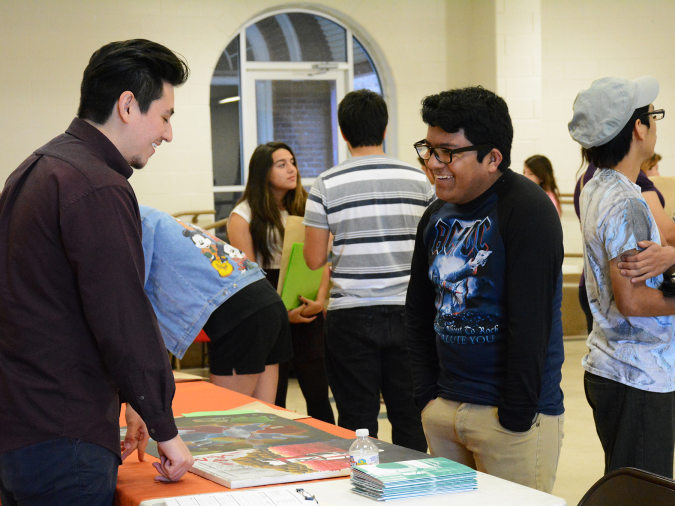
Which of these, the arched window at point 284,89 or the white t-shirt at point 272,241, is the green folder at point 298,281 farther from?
the arched window at point 284,89

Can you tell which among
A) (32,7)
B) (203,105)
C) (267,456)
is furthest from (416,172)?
(32,7)

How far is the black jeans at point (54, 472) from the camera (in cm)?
136

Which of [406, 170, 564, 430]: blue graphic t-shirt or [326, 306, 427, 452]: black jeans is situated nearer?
[406, 170, 564, 430]: blue graphic t-shirt

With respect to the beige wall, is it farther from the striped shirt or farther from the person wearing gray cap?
the person wearing gray cap

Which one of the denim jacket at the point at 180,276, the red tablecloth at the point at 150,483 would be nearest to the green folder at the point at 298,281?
the denim jacket at the point at 180,276

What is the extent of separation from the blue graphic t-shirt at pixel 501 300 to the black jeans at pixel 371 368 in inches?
34.1

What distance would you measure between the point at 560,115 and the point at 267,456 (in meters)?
6.74

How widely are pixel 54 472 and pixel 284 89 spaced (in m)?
6.16

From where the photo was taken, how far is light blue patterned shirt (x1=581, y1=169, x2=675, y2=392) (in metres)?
1.94

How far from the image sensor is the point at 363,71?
7402mm

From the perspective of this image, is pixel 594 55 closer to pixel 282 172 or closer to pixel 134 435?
pixel 282 172

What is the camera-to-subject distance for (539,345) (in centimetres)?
174

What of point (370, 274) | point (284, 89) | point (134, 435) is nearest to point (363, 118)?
point (370, 274)

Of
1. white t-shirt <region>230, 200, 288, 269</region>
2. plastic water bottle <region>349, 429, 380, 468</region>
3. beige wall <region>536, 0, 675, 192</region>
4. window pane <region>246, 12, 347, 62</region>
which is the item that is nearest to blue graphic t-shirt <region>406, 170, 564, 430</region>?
plastic water bottle <region>349, 429, 380, 468</region>
